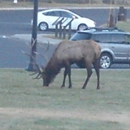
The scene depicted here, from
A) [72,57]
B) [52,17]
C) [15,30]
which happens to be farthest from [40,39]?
[72,57]

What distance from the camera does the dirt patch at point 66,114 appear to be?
12.6 metres

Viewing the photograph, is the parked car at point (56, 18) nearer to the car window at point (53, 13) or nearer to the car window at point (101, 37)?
the car window at point (53, 13)

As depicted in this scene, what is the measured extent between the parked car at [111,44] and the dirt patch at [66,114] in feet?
52.5

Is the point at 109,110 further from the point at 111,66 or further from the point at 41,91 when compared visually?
the point at 111,66

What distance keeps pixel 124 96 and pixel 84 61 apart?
7.24ft

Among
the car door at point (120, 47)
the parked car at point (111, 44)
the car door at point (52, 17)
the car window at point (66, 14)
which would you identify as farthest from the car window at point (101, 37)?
the car window at point (66, 14)

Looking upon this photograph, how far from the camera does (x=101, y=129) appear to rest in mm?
11320

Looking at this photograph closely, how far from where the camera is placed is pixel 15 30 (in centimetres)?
4906

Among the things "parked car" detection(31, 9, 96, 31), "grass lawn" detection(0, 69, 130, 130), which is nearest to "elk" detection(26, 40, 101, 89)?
"grass lawn" detection(0, 69, 130, 130)

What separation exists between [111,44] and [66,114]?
17041mm

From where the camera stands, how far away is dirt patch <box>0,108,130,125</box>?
1259 cm

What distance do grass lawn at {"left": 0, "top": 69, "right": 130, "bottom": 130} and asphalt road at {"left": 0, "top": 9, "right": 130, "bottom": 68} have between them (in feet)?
30.0

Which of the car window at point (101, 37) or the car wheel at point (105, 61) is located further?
the car window at point (101, 37)

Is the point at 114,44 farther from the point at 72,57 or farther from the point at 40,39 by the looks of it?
the point at 40,39
